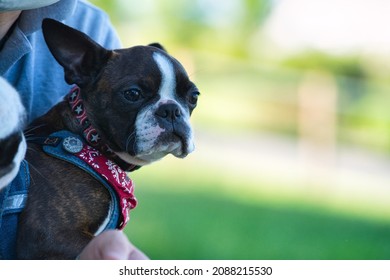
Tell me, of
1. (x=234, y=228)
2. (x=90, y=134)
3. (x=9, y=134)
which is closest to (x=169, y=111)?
(x=90, y=134)

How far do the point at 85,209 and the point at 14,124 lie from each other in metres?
0.40

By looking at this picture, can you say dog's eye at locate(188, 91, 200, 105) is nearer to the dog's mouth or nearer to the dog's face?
A: the dog's face

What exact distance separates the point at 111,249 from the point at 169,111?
2.00ft

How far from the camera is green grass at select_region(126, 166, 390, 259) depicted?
14.4 ft

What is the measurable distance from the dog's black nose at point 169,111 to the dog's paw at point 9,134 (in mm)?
504

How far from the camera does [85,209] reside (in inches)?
81.7

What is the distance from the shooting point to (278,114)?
8.73 meters

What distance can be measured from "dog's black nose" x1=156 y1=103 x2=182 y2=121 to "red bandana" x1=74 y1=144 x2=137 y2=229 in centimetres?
20

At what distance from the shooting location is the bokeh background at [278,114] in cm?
562

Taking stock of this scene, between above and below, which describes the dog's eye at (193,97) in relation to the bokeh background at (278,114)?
above

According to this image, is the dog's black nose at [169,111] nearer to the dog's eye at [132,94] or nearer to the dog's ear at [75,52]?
the dog's eye at [132,94]

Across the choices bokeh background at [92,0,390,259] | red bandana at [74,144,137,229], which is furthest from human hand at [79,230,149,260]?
bokeh background at [92,0,390,259]

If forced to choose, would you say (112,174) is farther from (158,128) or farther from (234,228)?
(234,228)

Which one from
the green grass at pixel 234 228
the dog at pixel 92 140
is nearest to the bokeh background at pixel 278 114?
the green grass at pixel 234 228
